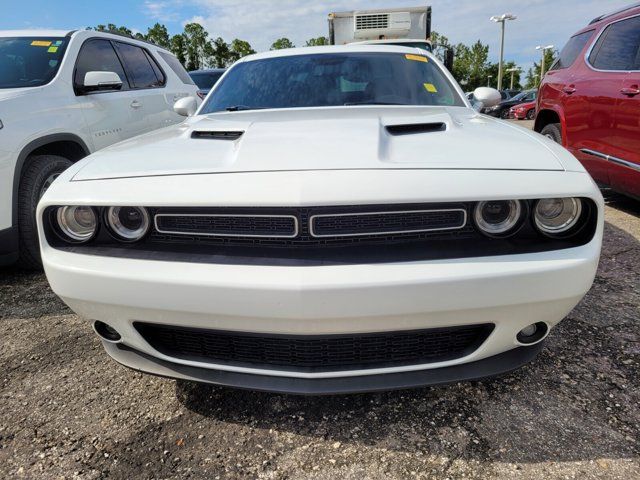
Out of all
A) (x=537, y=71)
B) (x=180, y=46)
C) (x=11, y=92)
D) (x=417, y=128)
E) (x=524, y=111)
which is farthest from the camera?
(x=537, y=71)

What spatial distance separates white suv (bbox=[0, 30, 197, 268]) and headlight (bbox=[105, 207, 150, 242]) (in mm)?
1797

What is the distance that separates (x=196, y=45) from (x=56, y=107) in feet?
139

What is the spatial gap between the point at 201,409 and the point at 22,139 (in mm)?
2345

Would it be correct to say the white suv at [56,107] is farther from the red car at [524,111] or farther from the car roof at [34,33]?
the red car at [524,111]

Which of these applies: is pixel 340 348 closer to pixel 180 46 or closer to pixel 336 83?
pixel 336 83

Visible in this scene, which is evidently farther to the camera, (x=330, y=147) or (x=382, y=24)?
(x=382, y=24)

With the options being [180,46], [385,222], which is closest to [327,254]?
[385,222]

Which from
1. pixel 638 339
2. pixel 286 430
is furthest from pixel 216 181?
pixel 638 339

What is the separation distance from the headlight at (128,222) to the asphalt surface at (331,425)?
741 mm

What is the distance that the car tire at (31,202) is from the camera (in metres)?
3.18

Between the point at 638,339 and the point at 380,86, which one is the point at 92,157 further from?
the point at 638,339

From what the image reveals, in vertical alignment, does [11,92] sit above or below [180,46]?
below

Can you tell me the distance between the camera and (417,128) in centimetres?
201

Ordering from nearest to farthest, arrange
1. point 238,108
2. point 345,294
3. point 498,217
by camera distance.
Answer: point 345,294
point 498,217
point 238,108
